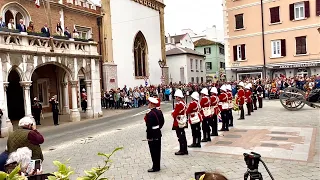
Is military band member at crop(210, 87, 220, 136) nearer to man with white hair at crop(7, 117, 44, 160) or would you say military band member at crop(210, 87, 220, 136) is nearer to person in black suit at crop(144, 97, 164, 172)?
person in black suit at crop(144, 97, 164, 172)

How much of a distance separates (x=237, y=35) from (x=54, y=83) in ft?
64.9

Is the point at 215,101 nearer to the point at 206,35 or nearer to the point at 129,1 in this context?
the point at 129,1

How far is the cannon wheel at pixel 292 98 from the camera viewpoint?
15541mm

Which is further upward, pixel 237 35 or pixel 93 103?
pixel 237 35

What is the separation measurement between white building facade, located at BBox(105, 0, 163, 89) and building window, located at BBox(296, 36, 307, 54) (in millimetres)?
15382

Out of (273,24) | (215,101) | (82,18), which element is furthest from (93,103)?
(273,24)

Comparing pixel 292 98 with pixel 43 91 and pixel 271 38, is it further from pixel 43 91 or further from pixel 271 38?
pixel 43 91

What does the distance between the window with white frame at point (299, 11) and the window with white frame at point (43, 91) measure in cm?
2350

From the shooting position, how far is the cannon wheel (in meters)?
15.5

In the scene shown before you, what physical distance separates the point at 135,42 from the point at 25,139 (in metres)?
28.8

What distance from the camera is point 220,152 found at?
878 centimetres

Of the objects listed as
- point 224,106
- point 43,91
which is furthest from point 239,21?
point 224,106

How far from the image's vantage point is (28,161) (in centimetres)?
470

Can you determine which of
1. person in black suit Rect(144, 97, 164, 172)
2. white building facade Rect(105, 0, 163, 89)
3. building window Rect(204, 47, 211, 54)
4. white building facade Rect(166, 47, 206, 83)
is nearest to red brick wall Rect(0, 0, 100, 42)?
white building facade Rect(105, 0, 163, 89)
